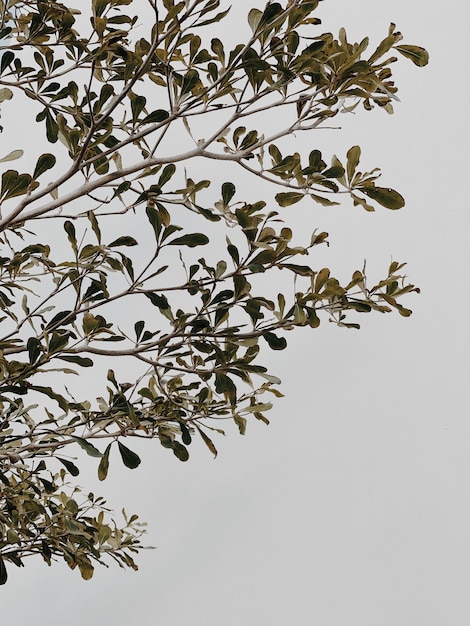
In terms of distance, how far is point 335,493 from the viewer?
318 cm

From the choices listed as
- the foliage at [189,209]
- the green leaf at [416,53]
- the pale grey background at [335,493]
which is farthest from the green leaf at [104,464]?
the pale grey background at [335,493]

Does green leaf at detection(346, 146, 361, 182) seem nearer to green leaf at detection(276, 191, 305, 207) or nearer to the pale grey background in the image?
green leaf at detection(276, 191, 305, 207)

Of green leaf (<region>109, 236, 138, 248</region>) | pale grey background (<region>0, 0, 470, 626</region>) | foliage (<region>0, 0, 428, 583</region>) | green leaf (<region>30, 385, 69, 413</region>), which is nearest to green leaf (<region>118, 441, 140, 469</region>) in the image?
foliage (<region>0, 0, 428, 583</region>)

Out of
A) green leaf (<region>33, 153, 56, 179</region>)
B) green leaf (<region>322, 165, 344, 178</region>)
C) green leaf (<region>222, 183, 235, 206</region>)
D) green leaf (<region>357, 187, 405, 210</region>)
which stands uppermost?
green leaf (<region>33, 153, 56, 179</region>)

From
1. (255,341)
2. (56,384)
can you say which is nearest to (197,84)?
(255,341)

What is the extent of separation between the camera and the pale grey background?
3.08 metres

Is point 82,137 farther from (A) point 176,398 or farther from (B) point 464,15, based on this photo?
(B) point 464,15

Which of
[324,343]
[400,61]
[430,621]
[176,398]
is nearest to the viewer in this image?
[176,398]

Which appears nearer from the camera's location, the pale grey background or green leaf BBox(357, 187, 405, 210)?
green leaf BBox(357, 187, 405, 210)

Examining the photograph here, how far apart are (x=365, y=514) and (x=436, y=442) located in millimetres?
403

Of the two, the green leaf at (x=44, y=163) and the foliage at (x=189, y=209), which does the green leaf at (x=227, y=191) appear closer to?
the foliage at (x=189, y=209)

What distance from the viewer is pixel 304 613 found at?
121 inches

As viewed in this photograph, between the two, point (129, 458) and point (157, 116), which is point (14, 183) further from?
point (129, 458)

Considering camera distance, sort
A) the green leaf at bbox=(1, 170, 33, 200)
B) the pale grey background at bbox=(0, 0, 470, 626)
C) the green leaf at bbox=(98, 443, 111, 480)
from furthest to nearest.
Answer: the pale grey background at bbox=(0, 0, 470, 626) < the green leaf at bbox=(98, 443, 111, 480) < the green leaf at bbox=(1, 170, 33, 200)
